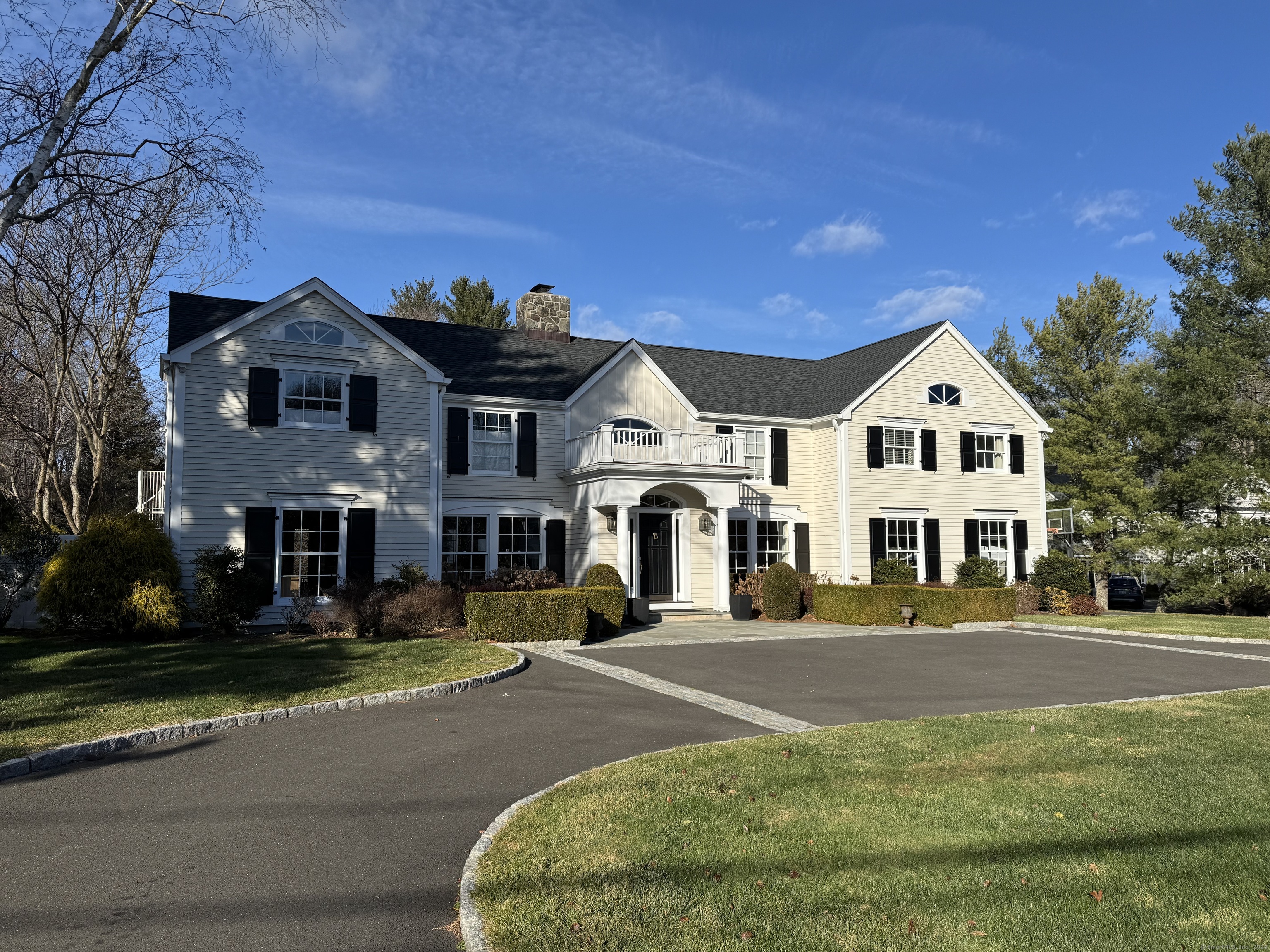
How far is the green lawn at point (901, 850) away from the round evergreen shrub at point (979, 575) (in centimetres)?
1725

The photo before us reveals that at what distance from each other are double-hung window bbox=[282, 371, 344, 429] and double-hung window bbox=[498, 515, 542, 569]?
4.86 meters

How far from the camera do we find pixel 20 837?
591cm

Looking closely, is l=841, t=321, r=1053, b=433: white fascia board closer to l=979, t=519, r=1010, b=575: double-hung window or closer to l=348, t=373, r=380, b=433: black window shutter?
l=979, t=519, r=1010, b=575: double-hung window

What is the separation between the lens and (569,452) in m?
23.6

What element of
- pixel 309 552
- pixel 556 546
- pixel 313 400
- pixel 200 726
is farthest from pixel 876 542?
pixel 200 726

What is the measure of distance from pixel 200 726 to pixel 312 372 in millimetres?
12854

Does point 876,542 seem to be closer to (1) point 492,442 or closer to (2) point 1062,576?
(2) point 1062,576

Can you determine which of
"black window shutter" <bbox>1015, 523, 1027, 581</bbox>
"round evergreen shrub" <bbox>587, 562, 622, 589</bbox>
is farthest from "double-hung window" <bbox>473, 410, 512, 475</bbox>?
"black window shutter" <bbox>1015, 523, 1027, 581</bbox>

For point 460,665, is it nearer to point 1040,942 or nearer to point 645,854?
point 645,854

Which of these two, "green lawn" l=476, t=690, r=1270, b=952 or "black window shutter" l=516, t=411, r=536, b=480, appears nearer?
"green lawn" l=476, t=690, r=1270, b=952

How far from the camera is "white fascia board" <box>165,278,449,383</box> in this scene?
757 inches

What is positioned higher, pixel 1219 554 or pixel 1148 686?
pixel 1219 554

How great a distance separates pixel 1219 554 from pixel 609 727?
24.8 m

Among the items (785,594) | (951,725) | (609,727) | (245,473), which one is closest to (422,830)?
(609,727)
